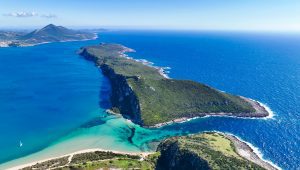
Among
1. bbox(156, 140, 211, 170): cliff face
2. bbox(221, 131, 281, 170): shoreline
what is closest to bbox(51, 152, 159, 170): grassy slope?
bbox(156, 140, 211, 170): cliff face

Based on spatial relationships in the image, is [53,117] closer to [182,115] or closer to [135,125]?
[135,125]

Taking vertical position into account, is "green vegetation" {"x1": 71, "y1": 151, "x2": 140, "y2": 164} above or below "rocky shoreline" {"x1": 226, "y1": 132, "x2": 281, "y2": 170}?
below

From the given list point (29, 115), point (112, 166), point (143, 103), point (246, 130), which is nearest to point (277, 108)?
point (246, 130)

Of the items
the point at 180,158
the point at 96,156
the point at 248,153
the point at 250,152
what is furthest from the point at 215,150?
the point at 96,156

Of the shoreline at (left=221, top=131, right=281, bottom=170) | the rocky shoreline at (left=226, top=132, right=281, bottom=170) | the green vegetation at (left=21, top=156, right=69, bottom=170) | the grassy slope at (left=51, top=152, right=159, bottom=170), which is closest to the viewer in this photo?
the grassy slope at (left=51, top=152, right=159, bottom=170)

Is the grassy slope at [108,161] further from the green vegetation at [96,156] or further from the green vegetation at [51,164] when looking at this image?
the green vegetation at [51,164]

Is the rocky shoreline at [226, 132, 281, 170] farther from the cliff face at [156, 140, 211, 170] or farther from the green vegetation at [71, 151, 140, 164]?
the green vegetation at [71, 151, 140, 164]

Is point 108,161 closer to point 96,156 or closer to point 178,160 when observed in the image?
point 96,156

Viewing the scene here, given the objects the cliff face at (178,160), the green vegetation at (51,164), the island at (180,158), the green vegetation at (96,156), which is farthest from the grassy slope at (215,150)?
the green vegetation at (51,164)
